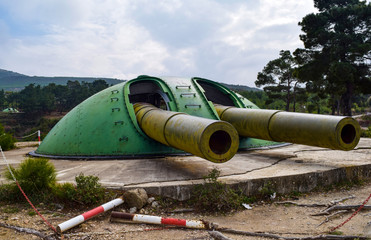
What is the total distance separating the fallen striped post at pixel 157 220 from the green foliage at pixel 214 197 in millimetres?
653

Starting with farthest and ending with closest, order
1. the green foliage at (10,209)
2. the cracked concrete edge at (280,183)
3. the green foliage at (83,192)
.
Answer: the cracked concrete edge at (280,183) → the green foliage at (83,192) → the green foliage at (10,209)

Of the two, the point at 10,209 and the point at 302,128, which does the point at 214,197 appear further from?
the point at 10,209

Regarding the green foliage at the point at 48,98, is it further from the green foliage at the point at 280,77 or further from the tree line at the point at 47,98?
the green foliage at the point at 280,77

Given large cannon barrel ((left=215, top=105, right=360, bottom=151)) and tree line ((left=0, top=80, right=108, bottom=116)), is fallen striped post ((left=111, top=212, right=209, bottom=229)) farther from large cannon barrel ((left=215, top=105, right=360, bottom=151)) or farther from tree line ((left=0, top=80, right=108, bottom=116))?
tree line ((left=0, top=80, right=108, bottom=116))

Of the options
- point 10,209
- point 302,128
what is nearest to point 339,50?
point 302,128

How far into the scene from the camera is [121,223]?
169 inches

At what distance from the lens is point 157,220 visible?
4.14 m

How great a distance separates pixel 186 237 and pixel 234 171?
7.33 feet

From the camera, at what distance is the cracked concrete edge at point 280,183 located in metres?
4.94

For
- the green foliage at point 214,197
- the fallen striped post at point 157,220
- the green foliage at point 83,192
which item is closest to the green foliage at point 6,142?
the green foliage at point 83,192

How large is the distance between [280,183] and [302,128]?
136 cm

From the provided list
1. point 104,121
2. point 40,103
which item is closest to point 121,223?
point 104,121

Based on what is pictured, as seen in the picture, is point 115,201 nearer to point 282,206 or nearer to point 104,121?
point 282,206

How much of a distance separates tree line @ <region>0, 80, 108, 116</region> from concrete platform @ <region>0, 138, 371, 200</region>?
174 feet
